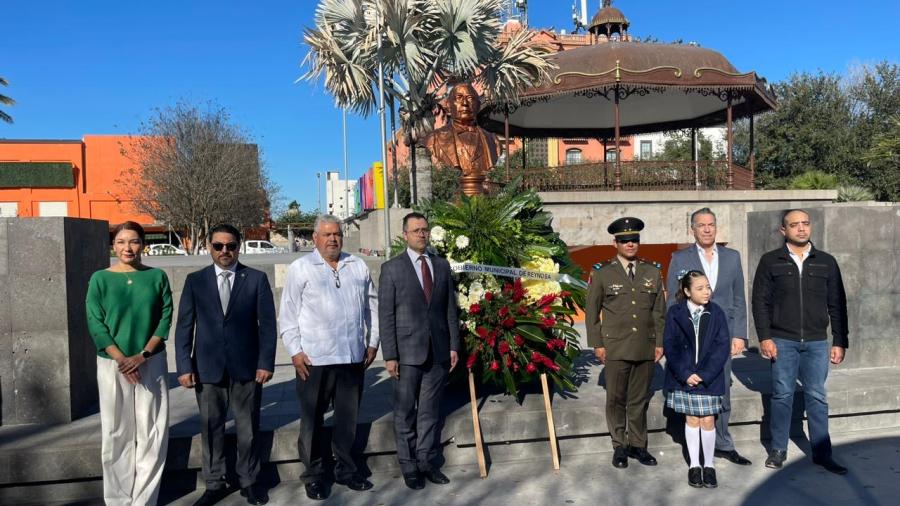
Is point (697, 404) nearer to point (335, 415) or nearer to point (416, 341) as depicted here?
point (416, 341)

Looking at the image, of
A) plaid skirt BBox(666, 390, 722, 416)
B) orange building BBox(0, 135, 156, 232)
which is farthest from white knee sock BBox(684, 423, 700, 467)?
orange building BBox(0, 135, 156, 232)

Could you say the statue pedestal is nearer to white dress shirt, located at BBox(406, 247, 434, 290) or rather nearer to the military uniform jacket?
the military uniform jacket

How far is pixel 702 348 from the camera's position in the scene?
Answer: 166 inches

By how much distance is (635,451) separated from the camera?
4.67 meters

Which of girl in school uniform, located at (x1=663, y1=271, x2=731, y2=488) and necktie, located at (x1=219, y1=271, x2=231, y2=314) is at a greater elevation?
necktie, located at (x1=219, y1=271, x2=231, y2=314)

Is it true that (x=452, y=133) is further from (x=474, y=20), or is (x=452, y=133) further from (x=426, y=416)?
(x=426, y=416)

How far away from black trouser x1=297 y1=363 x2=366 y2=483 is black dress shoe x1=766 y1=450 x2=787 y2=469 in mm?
3032

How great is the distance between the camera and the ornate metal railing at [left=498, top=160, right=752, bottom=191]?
50.1ft

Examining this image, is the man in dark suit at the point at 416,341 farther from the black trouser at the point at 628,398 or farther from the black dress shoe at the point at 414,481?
the black trouser at the point at 628,398

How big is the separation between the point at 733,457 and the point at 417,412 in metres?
2.41

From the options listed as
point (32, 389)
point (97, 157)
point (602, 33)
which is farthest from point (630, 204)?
point (97, 157)

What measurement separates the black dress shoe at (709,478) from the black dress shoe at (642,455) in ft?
1.43

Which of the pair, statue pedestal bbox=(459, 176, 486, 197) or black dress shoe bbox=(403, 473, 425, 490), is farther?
statue pedestal bbox=(459, 176, 486, 197)

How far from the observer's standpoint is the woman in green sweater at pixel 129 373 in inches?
148
